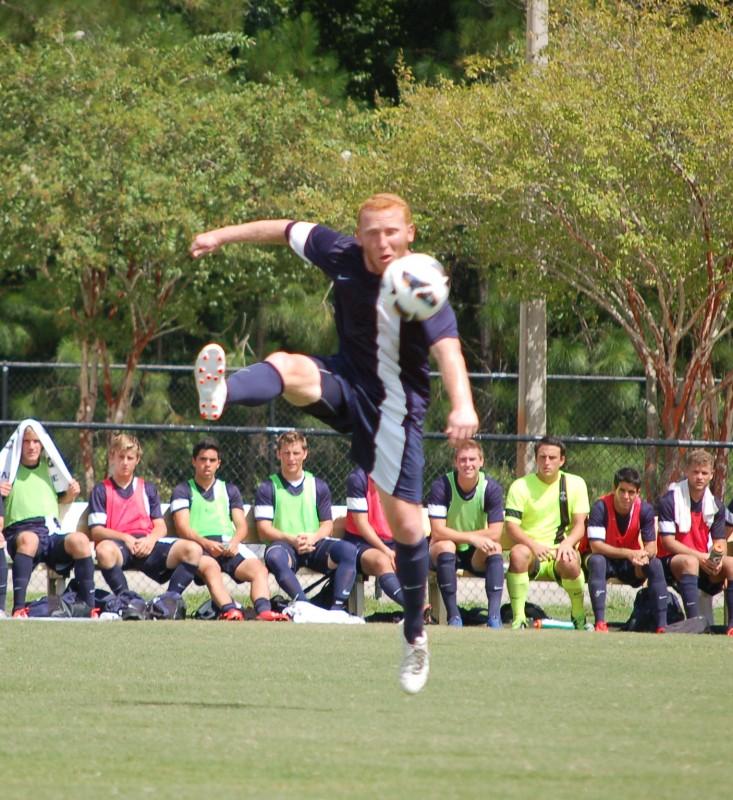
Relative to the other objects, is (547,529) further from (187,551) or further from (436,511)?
(187,551)

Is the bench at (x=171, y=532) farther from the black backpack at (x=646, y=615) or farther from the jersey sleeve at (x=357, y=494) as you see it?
the black backpack at (x=646, y=615)

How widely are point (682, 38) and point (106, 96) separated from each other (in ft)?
26.9

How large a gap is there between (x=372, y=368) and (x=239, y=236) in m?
0.88

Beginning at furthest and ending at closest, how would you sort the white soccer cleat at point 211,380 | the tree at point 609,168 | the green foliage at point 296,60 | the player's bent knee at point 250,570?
the green foliage at point 296,60 < the tree at point 609,168 < the player's bent knee at point 250,570 < the white soccer cleat at point 211,380

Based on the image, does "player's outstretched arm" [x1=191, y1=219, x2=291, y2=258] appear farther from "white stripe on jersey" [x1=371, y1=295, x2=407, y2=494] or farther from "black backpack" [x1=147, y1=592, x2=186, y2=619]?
"black backpack" [x1=147, y1=592, x2=186, y2=619]

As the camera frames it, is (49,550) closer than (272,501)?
Yes

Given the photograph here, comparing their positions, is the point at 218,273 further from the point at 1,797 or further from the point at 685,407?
the point at 1,797

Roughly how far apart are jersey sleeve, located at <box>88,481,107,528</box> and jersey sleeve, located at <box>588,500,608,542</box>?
3.76 metres

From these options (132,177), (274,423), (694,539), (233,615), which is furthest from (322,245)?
(274,423)

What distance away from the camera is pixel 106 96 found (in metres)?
20.9

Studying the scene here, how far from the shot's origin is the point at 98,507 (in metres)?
12.3

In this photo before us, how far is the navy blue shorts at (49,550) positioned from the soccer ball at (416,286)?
19.5 ft

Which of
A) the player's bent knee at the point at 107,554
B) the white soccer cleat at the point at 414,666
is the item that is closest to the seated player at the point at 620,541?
the player's bent knee at the point at 107,554

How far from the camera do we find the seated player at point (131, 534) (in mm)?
11914
